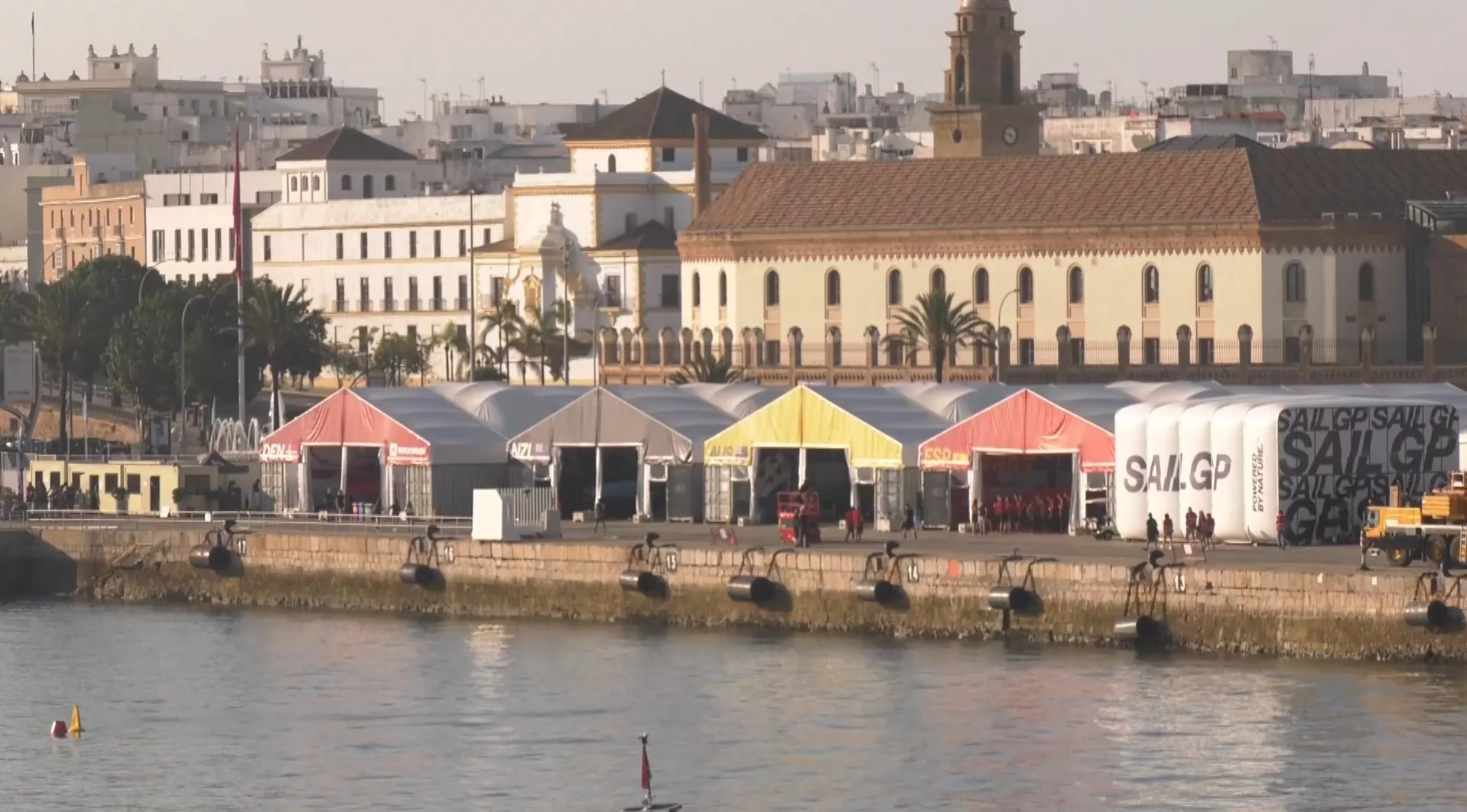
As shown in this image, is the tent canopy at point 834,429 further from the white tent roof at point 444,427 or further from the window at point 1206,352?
the window at point 1206,352

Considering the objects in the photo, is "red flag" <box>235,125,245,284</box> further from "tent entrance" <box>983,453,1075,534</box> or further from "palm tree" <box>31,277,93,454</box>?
"tent entrance" <box>983,453,1075,534</box>

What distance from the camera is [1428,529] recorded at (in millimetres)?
70500

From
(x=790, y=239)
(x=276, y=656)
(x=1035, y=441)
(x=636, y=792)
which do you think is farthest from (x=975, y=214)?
(x=636, y=792)

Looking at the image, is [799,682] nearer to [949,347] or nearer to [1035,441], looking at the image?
[1035,441]

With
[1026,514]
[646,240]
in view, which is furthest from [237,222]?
[646,240]

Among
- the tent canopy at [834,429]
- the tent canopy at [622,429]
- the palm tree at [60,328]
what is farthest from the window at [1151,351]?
the palm tree at [60,328]

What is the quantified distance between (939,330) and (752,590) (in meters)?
40.5

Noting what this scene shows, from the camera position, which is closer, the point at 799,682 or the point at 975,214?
the point at 799,682

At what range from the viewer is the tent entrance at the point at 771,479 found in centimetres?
8881

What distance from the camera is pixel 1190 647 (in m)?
70.5

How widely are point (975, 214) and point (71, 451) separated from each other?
29432mm

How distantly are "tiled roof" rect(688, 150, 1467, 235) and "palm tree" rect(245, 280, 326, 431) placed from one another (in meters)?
15.1

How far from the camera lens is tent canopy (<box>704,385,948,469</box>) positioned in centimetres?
8606

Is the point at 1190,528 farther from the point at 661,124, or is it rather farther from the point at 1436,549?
the point at 661,124
